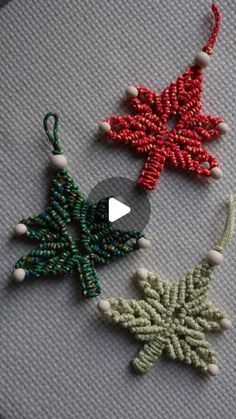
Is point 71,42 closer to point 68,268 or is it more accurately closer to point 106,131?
point 106,131

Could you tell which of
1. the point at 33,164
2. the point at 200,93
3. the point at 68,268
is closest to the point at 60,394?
the point at 68,268

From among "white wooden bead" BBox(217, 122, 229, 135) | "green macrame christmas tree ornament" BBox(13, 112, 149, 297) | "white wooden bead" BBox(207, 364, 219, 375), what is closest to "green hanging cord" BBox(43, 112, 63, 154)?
"green macrame christmas tree ornament" BBox(13, 112, 149, 297)

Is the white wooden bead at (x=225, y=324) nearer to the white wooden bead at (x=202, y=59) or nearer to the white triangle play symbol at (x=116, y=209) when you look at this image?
the white triangle play symbol at (x=116, y=209)

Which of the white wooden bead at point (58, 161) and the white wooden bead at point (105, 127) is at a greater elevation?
the white wooden bead at point (105, 127)

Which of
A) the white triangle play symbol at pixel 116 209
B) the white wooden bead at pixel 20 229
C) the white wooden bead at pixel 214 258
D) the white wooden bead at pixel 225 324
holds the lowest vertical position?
the white wooden bead at pixel 225 324

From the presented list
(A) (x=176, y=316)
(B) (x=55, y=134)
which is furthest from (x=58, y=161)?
(A) (x=176, y=316)

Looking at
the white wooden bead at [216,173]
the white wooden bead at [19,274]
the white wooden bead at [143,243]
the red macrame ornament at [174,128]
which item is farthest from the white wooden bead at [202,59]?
the white wooden bead at [19,274]

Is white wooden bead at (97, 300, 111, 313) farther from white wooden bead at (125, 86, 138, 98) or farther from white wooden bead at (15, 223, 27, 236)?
white wooden bead at (125, 86, 138, 98)
